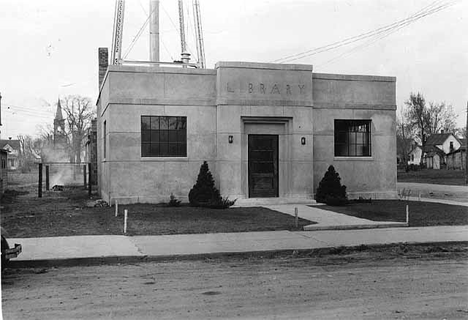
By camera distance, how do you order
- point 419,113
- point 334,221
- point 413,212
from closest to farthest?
point 334,221 < point 413,212 < point 419,113

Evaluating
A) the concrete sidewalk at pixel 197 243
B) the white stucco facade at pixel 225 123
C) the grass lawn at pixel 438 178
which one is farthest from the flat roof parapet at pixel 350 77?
the grass lawn at pixel 438 178

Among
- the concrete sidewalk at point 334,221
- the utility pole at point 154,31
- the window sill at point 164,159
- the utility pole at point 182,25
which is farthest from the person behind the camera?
the utility pole at point 154,31

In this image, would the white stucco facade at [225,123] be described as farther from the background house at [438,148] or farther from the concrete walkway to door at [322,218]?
the background house at [438,148]

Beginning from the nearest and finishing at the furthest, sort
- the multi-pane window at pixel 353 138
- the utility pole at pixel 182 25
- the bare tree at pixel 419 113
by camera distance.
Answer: the multi-pane window at pixel 353 138, the utility pole at pixel 182 25, the bare tree at pixel 419 113

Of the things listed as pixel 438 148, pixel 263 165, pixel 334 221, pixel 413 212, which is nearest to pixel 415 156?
pixel 438 148

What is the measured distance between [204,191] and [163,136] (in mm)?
2810

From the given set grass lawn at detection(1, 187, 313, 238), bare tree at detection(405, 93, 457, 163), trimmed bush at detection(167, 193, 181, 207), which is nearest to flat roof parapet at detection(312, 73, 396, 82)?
grass lawn at detection(1, 187, 313, 238)

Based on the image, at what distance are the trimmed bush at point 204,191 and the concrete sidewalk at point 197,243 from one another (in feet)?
21.1

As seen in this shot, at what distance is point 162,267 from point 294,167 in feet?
A: 39.1

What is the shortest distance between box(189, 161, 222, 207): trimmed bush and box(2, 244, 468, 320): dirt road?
8955 mm

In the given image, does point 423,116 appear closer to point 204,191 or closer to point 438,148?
point 438,148

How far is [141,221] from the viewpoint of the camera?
14.7m

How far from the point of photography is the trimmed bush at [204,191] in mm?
18891

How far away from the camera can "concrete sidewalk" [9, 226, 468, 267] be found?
969 centimetres
